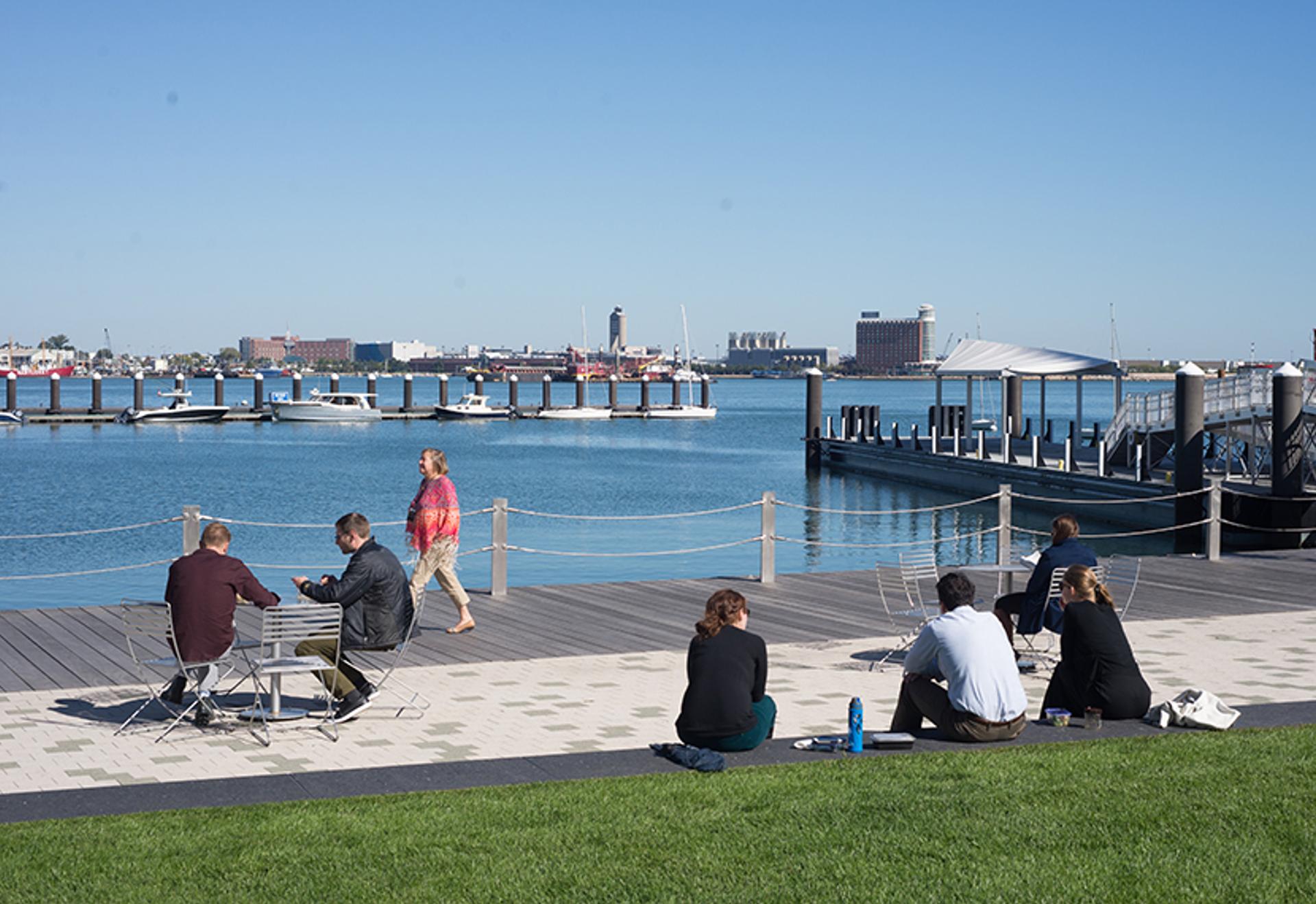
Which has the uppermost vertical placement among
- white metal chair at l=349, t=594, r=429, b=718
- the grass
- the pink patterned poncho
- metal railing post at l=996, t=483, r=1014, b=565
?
the pink patterned poncho

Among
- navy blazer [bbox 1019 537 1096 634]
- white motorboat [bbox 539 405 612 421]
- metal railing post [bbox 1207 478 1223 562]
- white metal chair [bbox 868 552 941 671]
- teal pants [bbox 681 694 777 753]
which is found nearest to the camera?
teal pants [bbox 681 694 777 753]

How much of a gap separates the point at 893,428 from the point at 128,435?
46.2 meters

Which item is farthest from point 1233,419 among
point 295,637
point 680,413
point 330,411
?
point 680,413

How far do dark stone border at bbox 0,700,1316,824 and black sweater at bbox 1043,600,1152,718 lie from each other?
0.62ft

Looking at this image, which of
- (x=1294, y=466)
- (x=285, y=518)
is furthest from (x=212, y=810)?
(x=285, y=518)

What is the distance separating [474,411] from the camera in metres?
104

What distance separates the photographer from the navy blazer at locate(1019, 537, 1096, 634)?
1193 cm

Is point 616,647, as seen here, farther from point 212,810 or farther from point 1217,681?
point 212,810

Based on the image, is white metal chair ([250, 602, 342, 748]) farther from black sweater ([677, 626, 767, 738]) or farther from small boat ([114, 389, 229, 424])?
small boat ([114, 389, 229, 424])

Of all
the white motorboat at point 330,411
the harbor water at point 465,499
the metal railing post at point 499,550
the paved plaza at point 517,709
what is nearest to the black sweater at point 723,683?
the paved plaza at point 517,709

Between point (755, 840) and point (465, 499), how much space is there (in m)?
41.8

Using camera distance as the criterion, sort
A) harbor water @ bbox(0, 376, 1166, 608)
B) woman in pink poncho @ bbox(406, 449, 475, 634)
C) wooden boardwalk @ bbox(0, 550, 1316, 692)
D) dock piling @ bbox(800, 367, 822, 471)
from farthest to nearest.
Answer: dock piling @ bbox(800, 367, 822, 471) → harbor water @ bbox(0, 376, 1166, 608) → woman in pink poncho @ bbox(406, 449, 475, 634) → wooden boardwalk @ bbox(0, 550, 1316, 692)

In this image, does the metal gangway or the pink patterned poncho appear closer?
the pink patterned poncho

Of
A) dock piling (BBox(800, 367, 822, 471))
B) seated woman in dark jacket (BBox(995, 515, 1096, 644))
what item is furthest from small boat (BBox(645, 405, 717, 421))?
seated woman in dark jacket (BBox(995, 515, 1096, 644))
